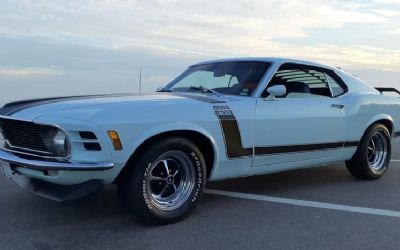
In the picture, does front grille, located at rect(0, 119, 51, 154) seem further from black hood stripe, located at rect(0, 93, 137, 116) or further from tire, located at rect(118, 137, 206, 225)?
tire, located at rect(118, 137, 206, 225)

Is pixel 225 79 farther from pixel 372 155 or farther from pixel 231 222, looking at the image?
pixel 372 155

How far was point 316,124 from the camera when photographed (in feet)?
19.1

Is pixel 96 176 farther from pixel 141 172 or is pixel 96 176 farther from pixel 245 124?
pixel 245 124

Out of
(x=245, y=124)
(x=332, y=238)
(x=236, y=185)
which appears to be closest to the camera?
(x=332, y=238)

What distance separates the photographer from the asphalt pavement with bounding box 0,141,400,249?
13.3 ft

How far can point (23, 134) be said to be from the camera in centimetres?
445

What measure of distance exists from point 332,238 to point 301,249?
16.3 inches

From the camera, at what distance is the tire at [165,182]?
4.30m

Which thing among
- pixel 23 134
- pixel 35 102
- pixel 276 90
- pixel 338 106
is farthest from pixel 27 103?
pixel 338 106

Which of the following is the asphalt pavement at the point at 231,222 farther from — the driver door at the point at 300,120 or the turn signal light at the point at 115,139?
the turn signal light at the point at 115,139

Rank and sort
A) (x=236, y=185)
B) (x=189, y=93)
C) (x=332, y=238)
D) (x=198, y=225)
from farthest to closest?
1. (x=236, y=185)
2. (x=189, y=93)
3. (x=198, y=225)
4. (x=332, y=238)

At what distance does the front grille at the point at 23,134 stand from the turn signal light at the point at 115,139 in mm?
588

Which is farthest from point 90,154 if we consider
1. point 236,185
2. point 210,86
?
point 236,185

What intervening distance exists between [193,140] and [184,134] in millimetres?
149
